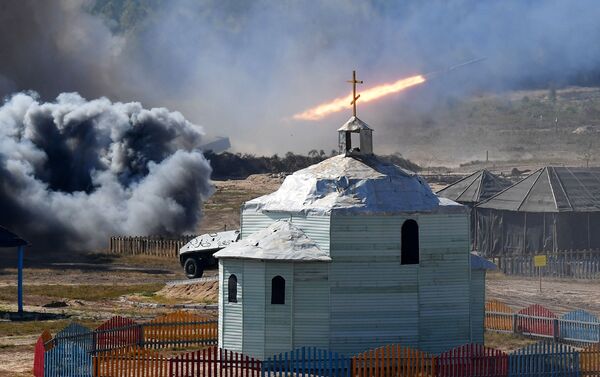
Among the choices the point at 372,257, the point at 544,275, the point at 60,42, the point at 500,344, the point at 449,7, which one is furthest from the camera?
the point at 449,7

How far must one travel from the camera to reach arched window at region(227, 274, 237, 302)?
137 feet

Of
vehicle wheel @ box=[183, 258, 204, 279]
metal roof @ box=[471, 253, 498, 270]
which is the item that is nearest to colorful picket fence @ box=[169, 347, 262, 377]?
metal roof @ box=[471, 253, 498, 270]

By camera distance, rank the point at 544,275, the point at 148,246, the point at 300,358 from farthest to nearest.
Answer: the point at 148,246
the point at 544,275
the point at 300,358

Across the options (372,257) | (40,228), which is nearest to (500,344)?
(372,257)

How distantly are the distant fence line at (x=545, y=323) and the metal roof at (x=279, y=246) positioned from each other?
928 centimetres

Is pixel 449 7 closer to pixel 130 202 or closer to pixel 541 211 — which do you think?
pixel 130 202

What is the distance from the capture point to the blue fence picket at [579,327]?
144ft

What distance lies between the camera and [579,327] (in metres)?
44.3

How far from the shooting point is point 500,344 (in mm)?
45656

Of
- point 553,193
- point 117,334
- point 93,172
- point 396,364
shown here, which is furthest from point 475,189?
point 396,364

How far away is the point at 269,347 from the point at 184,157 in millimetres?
49698

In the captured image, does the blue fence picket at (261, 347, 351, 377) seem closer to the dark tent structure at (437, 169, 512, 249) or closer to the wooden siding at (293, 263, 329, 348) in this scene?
the wooden siding at (293, 263, 329, 348)

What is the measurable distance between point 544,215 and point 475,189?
22.0 feet

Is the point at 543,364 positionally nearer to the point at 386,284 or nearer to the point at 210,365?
the point at 386,284
